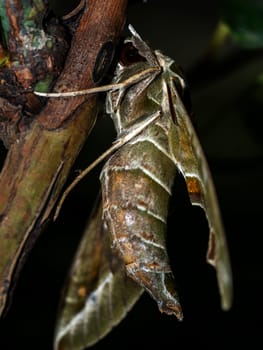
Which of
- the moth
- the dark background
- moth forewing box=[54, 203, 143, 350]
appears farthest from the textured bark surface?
the dark background

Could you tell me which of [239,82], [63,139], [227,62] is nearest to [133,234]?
[63,139]

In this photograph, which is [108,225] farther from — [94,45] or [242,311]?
[242,311]

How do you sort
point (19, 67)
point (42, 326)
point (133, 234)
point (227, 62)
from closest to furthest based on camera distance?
point (19, 67)
point (133, 234)
point (227, 62)
point (42, 326)

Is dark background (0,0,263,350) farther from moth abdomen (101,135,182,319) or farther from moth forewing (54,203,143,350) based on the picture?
moth abdomen (101,135,182,319)

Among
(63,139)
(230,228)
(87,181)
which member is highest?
(63,139)

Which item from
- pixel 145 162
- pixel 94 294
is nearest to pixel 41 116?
pixel 145 162

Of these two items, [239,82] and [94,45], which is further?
[239,82]

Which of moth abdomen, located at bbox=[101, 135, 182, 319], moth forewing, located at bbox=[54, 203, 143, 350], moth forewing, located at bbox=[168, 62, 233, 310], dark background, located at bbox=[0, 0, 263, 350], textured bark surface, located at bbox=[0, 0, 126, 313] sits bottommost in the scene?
dark background, located at bbox=[0, 0, 263, 350]
